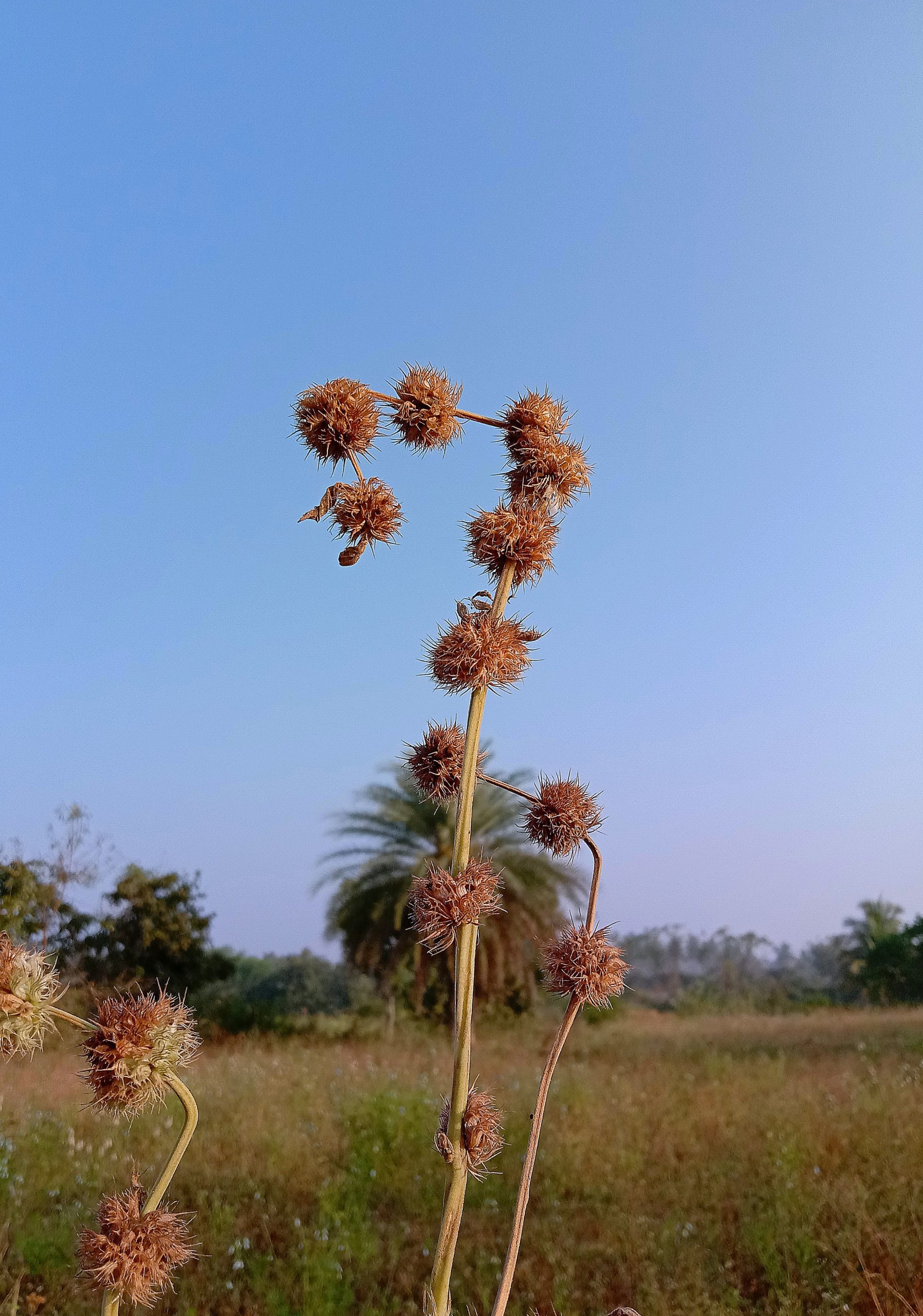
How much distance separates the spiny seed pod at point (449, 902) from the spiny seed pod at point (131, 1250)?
1.14 feet

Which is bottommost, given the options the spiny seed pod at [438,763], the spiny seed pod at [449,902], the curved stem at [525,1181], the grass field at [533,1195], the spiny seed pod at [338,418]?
the grass field at [533,1195]

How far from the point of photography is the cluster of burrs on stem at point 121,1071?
2.55ft

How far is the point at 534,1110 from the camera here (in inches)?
31.0

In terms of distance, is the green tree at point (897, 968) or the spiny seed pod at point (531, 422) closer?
the spiny seed pod at point (531, 422)

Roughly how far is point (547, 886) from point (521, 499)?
15713mm

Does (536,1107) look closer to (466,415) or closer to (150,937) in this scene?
(466,415)

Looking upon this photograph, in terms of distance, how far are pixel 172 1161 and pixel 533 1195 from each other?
5229 mm

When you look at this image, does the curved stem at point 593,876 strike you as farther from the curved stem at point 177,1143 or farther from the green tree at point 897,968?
the green tree at point 897,968

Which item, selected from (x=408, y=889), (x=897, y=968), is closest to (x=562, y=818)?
(x=408, y=889)

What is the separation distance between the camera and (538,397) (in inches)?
41.1

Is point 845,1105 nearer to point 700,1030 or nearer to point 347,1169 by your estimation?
point 347,1169

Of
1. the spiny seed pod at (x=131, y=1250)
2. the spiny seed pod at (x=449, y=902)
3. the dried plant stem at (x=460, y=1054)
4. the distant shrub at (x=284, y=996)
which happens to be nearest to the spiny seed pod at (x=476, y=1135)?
the dried plant stem at (x=460, y=1054)

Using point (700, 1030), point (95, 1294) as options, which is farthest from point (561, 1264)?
point (700, 1030)

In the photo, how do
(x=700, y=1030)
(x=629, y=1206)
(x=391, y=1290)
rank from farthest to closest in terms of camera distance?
1. (x=700, y=1030)
2. (x=629, y=1206)
3. (x=391, y=1290)
